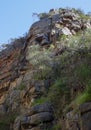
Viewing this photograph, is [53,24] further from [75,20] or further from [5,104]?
[5,104]

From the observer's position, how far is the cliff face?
17.5m

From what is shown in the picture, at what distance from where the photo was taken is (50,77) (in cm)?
2292

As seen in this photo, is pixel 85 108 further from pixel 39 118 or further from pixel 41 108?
pixel 41 108

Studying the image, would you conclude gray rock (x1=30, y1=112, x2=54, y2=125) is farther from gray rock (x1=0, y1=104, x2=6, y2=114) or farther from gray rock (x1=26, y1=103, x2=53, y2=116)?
gray rock (x1=0, y1=104, x2=6, y2=114)

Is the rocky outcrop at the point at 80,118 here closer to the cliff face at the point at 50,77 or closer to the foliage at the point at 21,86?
the cliff face at the point at 50,77

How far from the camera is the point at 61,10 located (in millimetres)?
32562

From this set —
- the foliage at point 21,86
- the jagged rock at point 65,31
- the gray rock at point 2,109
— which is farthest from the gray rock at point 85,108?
the jagged rock at point 65,31

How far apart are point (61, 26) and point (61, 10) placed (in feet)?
9.21

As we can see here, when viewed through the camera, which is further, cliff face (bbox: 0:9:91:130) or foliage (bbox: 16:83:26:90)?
foliage (bbox: 16:83:26:90)

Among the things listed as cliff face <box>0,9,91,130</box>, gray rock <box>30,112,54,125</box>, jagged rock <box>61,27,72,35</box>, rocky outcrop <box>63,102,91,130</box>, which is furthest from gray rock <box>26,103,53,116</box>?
jagged rock <box>61,27,72,35</box>

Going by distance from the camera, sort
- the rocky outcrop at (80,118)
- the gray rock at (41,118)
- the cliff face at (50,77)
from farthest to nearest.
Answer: the gray rock at (41,118) → the cliff face at (50,77) → the rocky outcrop at (80,118)

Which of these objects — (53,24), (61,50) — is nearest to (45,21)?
(53,24)

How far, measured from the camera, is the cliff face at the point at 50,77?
1748 centimetres

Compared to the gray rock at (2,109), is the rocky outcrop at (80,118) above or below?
below
